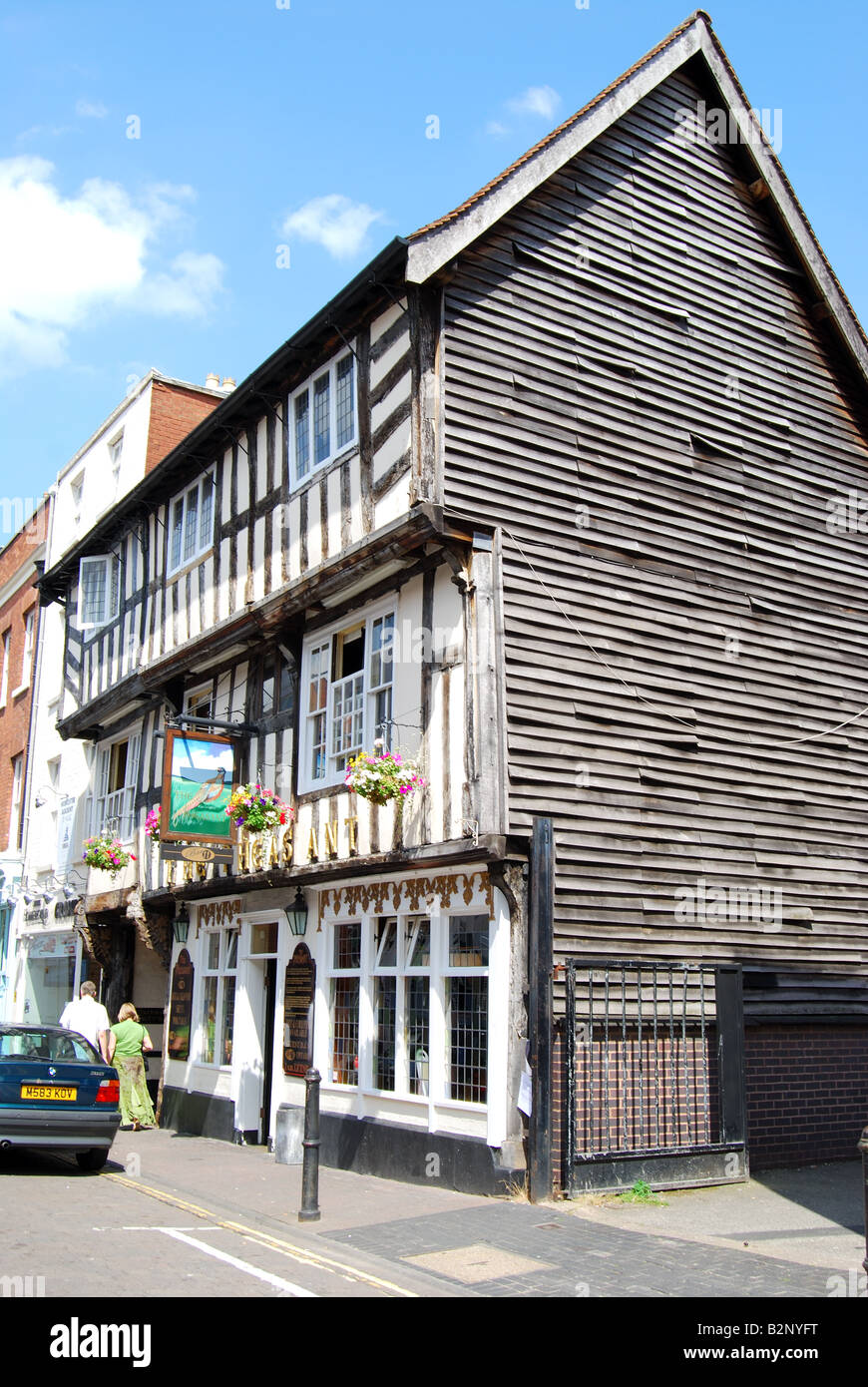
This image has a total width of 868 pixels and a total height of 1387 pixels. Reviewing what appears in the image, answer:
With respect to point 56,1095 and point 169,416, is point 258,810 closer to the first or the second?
point 56,1095

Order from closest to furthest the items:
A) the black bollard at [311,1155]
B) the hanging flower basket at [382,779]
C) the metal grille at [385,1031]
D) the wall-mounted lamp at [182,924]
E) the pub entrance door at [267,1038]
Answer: the black bollard at [311,1155], the hanging flower basket at [382,779], the metal grille at [385,1031], the pub entrance door at [267,1038], the wall-mounted lamp at [182,924]

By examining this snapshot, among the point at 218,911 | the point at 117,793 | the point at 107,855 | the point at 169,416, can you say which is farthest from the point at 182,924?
the point at 169,416

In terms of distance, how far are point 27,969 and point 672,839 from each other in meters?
17.4

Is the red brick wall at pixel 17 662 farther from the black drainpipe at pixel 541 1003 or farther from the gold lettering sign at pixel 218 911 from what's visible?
the black drainpipe at pixel 541 1003

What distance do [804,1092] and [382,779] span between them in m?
5.44

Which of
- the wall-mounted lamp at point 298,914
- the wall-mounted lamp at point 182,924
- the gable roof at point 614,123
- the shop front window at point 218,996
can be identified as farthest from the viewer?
the wall-mounted lamp at point 182,924

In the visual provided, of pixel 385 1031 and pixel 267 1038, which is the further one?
pixel 267 1038

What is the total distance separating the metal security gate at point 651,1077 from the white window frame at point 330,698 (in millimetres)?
3447

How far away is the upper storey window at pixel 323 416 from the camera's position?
13.5 meters

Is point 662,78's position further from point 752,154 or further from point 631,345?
point 631,345

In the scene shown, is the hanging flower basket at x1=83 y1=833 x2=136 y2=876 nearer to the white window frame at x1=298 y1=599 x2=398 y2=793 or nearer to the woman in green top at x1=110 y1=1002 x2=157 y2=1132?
the woman in green top at x1=110 y1=1002 x2=157 y2=1132

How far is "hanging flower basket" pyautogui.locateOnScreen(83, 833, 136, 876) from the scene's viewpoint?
60.2 feet

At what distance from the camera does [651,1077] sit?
11.3 m

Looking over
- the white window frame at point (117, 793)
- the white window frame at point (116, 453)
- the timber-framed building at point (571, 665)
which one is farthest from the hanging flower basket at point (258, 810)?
the white window frame at point (116, 453)
